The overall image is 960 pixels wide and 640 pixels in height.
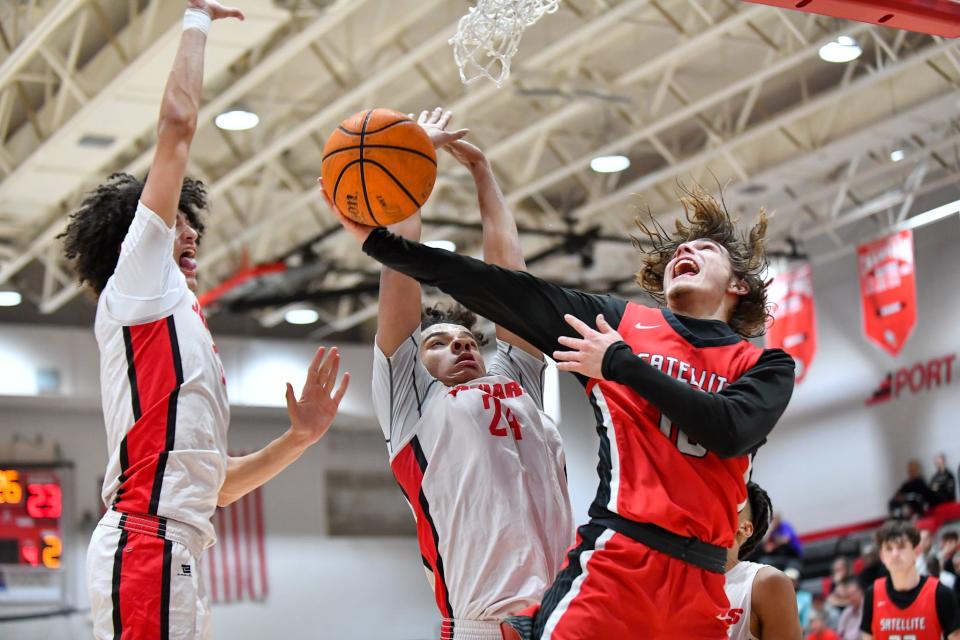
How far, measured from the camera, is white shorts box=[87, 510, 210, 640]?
356 cm

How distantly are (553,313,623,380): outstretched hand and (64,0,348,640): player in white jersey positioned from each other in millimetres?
1172

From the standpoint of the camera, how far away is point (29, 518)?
60.4ft

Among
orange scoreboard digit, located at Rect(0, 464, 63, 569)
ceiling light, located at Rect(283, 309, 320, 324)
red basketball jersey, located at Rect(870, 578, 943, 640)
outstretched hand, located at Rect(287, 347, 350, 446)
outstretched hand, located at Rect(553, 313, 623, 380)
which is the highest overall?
ceiling light, located at Rect(283, 309, 320, 324)

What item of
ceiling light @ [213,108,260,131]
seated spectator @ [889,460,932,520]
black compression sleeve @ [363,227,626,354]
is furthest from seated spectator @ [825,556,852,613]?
black compression sleeve @ [363,227,626,354]

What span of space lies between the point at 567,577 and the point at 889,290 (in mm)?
13679

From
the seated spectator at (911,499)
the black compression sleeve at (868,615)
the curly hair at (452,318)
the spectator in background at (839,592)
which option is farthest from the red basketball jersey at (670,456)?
the seated spectator at (911,499)

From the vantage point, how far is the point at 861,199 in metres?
17.4

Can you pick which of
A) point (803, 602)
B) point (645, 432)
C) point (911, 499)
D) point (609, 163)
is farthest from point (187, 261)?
point (911, 499)

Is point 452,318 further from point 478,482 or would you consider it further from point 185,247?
point 185,247

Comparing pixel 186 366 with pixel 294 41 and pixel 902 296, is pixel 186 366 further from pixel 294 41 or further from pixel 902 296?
pixel 902 296

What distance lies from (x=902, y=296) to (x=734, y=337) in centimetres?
1317

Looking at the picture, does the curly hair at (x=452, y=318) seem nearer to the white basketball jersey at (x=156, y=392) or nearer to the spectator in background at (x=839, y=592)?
the white basketball jersey at (x=156, y=392)

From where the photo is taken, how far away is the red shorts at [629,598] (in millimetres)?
3166

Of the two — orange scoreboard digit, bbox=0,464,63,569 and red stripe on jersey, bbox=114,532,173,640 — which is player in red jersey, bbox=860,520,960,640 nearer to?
red stripe on jersey, bbox=114,532,173,640
